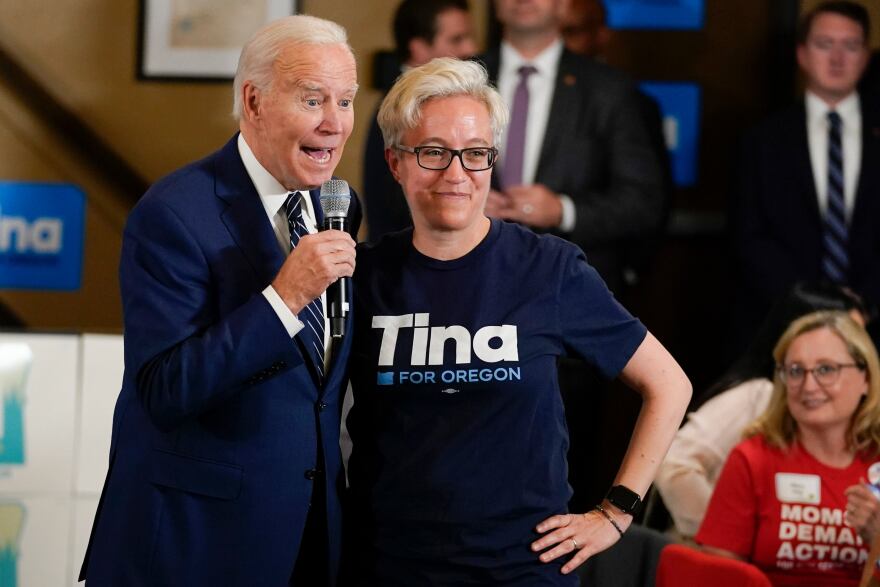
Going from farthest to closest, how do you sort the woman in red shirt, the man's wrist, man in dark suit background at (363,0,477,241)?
man in dark suit background at (363,0,477,241) < the man's wrist < the woman in red shirt

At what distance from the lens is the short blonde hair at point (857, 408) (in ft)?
10.6

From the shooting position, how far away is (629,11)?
16.5 ft

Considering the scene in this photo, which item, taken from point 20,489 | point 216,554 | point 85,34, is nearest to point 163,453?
point 216,554

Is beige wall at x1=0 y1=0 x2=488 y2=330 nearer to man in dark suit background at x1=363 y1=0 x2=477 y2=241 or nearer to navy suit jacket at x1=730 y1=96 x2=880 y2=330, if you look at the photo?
man in dark suit background at x1=363 y1=0 x2=477 y2=241

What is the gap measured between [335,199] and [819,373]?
1695 millimetres

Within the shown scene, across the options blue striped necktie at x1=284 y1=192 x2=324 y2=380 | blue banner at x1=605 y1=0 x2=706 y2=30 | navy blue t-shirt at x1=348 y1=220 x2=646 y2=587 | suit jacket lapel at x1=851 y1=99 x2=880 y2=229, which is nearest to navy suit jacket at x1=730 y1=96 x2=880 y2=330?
suit jacket lapel at x1=851 y1=99 x2=880 y2=229

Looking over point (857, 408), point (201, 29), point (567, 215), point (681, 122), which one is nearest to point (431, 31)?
point (567, 215)

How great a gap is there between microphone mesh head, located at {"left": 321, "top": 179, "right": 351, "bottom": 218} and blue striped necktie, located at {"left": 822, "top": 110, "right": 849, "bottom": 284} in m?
2.75

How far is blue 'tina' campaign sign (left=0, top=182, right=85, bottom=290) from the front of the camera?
193 inches

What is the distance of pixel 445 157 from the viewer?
2.04 m

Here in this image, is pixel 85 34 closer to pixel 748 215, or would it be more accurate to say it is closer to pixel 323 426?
pixel 748 215

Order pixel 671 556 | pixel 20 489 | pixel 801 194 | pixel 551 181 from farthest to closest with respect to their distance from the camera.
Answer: pixel 801 194 < pixel 551 181 < pixel 20 489 < pixel 671 556

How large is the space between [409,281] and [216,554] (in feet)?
1.66

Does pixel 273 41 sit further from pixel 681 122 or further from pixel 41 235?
pixel 681 122
